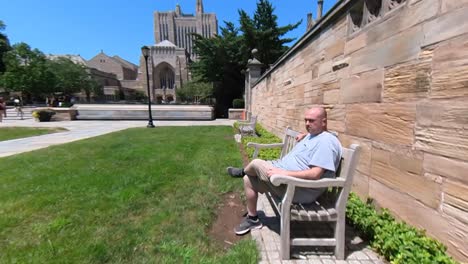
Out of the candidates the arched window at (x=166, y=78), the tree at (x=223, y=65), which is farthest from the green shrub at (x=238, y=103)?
the arched window at (x=166, y=78)

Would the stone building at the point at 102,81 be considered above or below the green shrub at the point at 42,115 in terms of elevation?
above

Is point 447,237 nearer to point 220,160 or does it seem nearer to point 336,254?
point 336,254

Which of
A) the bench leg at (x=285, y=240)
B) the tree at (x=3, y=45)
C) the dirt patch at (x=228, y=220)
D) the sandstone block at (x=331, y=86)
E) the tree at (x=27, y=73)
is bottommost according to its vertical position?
the dirt patch at (x=228, y=220)

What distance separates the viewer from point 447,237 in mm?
1688

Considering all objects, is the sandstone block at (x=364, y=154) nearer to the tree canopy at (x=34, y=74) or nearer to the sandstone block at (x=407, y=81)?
the sandstone block at (x=407, y=81)

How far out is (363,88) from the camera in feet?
8.66

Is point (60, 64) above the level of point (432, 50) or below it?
above

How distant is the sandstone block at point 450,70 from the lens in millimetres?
1540

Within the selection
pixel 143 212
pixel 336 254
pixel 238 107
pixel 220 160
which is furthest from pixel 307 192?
pixel 238 107

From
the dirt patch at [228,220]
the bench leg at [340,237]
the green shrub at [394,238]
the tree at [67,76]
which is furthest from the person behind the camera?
the tree at [67,76]

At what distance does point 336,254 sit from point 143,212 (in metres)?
2.14

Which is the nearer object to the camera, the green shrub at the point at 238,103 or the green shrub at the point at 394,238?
the green shrub at the point at 394,238

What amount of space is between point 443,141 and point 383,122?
644 millimetres

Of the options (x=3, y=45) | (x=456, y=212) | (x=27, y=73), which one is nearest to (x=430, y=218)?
(x=456, y=212)
